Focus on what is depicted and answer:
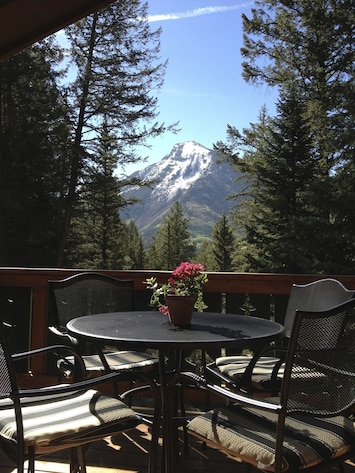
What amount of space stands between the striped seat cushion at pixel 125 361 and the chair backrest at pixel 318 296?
763 millimetres

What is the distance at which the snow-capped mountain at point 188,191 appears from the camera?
18719mm

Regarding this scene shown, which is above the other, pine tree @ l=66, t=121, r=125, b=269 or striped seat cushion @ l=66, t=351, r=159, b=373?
pine tree @ l=66, t=121, r=125, b=269

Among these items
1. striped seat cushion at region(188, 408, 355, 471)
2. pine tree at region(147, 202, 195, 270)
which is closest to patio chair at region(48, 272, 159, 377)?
striped seat cushion at region(188, 408, 355, 471)

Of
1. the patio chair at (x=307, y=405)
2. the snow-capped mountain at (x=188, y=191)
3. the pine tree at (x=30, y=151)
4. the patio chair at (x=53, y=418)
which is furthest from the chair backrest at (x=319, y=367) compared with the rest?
the snow-capped mountain at (x=188, y=191)

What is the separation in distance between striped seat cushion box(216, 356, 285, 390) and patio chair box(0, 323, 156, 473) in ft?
2.35

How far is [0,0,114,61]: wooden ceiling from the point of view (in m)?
2.69

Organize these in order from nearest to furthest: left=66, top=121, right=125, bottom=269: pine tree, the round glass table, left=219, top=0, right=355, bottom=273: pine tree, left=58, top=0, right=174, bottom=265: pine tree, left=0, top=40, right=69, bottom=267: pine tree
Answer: the round glass table, left=219, top=0, right=355, bottom=273: pine tree, left=0, top=40, right=69, bottom=267: pine tree, left=58, top=0, right=174, bottom=265: pine tree, left=66, top=121, right=125, bottom=269: pine tree

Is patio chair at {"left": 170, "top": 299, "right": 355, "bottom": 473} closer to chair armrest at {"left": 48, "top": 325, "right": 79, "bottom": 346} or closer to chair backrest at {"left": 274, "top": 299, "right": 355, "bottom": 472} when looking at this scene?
chair backrest at {"left": 274, "top": 299, "right": 355, "bottom": 472}

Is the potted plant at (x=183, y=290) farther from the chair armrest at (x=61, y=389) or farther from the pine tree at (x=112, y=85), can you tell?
the pine tree at (x=112, y=85)

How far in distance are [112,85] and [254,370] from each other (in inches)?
605

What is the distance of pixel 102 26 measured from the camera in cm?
1692

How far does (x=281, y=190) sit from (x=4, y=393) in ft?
45.5

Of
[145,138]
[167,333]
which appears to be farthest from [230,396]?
[145,138]

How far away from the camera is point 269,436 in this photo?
5.49 ft
